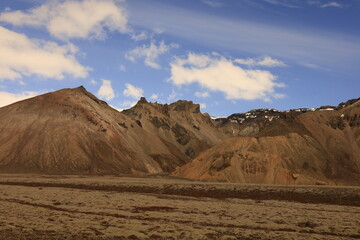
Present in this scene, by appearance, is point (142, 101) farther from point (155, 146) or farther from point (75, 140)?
point (75, 140)

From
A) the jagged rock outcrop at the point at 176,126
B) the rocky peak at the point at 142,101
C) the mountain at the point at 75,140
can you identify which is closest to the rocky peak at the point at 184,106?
the jagged rock outcrop at the point at 176,126

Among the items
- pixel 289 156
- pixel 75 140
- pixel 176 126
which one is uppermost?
pixel 176 126

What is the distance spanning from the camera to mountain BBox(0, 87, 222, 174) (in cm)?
8925

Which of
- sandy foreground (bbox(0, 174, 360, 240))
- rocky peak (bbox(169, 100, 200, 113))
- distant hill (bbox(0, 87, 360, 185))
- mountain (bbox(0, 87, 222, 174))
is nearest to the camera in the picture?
sandy foreground (bbox(0, 174, 360, 240))

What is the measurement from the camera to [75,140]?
96.8 m

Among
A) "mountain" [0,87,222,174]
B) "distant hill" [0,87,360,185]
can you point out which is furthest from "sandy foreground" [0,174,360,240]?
"mountain" [0,87,222,174]

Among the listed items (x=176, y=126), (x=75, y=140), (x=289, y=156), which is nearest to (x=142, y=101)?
(x=176, y=126)

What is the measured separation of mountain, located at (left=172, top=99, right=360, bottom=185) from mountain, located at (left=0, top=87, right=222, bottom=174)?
23.5 meters

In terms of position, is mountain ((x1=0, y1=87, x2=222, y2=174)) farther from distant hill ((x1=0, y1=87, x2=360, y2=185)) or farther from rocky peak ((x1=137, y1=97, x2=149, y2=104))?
rocky peak ((x1=137, y1=97, x2=149, y2=104))

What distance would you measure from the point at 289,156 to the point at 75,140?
49.8 metres

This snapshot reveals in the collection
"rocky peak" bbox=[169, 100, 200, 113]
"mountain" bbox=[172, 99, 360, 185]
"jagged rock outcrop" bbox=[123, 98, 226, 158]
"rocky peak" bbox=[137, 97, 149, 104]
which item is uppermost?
"rocky peak" bbox=[169, 100, 200, 113]

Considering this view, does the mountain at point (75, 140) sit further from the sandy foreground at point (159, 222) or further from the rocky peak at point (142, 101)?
the sandy foreground at point (159, 222)

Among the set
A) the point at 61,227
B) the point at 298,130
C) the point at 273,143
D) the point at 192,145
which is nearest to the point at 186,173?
the point at 273,143

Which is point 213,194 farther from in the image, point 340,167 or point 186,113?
point 186,113
